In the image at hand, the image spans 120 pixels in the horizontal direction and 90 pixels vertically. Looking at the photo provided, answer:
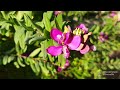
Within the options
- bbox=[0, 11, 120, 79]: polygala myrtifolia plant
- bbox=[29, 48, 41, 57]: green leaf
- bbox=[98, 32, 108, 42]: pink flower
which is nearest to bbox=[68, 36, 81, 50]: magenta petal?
bbox=[0, 11, 120, 79]: polygala myrtifolia plant

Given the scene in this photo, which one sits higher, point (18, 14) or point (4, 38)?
point (18, 14)

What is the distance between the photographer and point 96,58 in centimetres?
195

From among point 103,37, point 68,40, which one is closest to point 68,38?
point 68,40

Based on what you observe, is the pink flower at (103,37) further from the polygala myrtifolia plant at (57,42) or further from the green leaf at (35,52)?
the green leaf at (35,52)

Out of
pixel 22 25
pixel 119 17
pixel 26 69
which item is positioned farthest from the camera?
pixel 119 17

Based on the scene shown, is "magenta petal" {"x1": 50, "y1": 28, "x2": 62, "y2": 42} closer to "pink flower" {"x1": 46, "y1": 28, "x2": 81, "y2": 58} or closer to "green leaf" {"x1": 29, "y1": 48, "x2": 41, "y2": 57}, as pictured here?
"pink flower" {"x1": 46, "y1": 28, "x2": 81, "y2": 58}

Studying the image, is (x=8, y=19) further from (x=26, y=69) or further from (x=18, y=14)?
(x=26, y=69)

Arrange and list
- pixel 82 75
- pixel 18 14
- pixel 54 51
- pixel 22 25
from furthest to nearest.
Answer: pixel 82 75
pixel 18 14
pixel 22 25
pixel 54 51

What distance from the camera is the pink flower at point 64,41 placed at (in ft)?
2.98

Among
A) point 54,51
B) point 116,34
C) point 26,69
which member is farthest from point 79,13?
point 54,51

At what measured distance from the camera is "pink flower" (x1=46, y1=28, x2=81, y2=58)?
2.98ft
